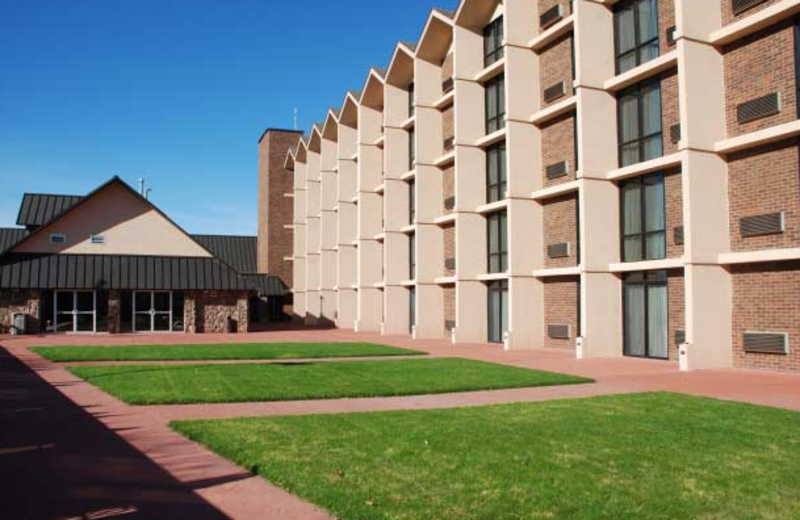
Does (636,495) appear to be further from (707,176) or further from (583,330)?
(583,330)

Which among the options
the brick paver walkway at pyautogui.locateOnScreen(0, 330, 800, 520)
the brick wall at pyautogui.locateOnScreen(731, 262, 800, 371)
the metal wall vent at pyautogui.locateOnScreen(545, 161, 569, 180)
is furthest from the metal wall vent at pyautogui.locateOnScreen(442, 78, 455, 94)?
the brick paver walkway at pyautogui.locateOnScreen(0, 330, 800, 520)

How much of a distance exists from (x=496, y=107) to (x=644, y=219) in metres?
9.94

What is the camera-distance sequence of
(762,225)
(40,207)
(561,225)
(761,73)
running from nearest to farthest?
(762,225) → (761,73) → (561,225) → (40,207)

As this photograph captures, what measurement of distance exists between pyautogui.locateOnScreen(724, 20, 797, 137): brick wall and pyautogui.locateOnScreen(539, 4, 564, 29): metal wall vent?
745 centimetres

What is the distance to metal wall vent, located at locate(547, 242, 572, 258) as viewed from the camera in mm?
24484

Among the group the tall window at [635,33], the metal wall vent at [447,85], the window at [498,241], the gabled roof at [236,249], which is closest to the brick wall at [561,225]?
the window at [498,241]

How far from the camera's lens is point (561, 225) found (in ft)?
82.0

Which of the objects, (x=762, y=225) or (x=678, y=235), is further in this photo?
(x=678, y=235)

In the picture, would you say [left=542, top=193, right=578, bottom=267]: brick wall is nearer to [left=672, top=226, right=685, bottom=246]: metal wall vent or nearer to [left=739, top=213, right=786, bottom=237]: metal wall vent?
[left=672, top=226, right=685, bottom=246]: metal wall vent

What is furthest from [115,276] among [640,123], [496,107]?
[640,123]

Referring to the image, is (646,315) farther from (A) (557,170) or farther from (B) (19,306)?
(B) (19,306)

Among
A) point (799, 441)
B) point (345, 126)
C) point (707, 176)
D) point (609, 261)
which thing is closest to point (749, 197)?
point (707, 176)

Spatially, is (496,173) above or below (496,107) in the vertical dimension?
below

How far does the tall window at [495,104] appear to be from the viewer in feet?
95.1
